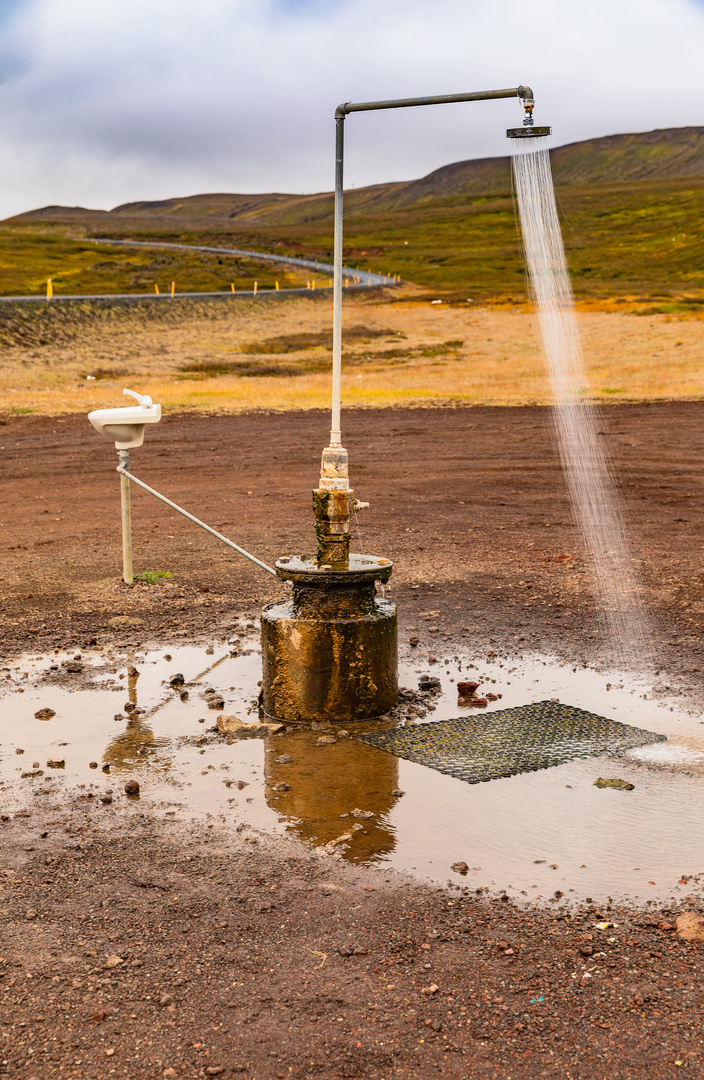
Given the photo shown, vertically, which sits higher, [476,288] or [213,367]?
[476,288]

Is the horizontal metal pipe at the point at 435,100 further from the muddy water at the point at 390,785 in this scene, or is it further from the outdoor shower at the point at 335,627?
the muddy water at the point at 390,785

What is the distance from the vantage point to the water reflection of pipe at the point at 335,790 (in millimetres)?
4703

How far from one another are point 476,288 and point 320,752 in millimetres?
72429

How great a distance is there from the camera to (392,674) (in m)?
6.33

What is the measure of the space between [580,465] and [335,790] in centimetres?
1243

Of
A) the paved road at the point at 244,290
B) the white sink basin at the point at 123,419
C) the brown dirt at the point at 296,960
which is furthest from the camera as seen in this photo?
the paved road at the point at 244,290

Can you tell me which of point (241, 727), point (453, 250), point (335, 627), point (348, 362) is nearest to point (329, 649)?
point (335, 627)

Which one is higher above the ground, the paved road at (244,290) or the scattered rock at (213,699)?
the paved road at (244,290)

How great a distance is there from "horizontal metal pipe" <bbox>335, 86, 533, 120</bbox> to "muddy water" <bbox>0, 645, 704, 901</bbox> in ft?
11.7

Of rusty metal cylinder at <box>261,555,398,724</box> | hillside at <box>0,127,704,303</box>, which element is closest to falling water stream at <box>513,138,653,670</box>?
rusty metal cylinder at <box>261,555,398,724</box>

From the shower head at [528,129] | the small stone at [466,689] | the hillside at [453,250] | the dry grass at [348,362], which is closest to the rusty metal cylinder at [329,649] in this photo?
the small stone at [466,689]

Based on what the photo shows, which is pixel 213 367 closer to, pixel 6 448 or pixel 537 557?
pixel 6 448

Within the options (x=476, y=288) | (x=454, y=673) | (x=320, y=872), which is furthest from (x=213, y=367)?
(x=476, y=288)

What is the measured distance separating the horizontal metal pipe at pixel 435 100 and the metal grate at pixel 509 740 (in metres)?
3.48
